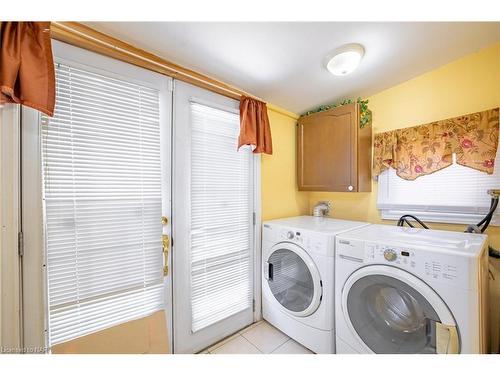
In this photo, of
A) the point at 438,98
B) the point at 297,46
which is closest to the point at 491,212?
the point at 438,98

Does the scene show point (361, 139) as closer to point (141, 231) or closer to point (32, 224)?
point (141, 231)

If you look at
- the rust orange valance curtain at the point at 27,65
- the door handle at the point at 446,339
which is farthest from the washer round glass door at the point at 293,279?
the rust orange valance curtain at the point at 27,65

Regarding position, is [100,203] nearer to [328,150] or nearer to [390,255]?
[390,255]

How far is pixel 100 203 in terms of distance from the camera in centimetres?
108

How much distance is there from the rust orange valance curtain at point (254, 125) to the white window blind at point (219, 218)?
101 mm

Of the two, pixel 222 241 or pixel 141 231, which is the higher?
pixel 141 231

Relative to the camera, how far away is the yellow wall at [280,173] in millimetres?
1941

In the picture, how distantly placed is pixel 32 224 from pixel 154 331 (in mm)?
809

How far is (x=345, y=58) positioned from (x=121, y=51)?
1344mm

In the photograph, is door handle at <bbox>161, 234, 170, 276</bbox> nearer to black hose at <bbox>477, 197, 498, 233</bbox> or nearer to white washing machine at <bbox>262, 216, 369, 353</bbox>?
white washing machine at <bbox>262, 216, 369, 353</bbox>

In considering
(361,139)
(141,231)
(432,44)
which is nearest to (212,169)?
(141,231)

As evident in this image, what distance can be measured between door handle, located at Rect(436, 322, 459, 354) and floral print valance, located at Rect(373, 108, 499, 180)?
1.11 metres
